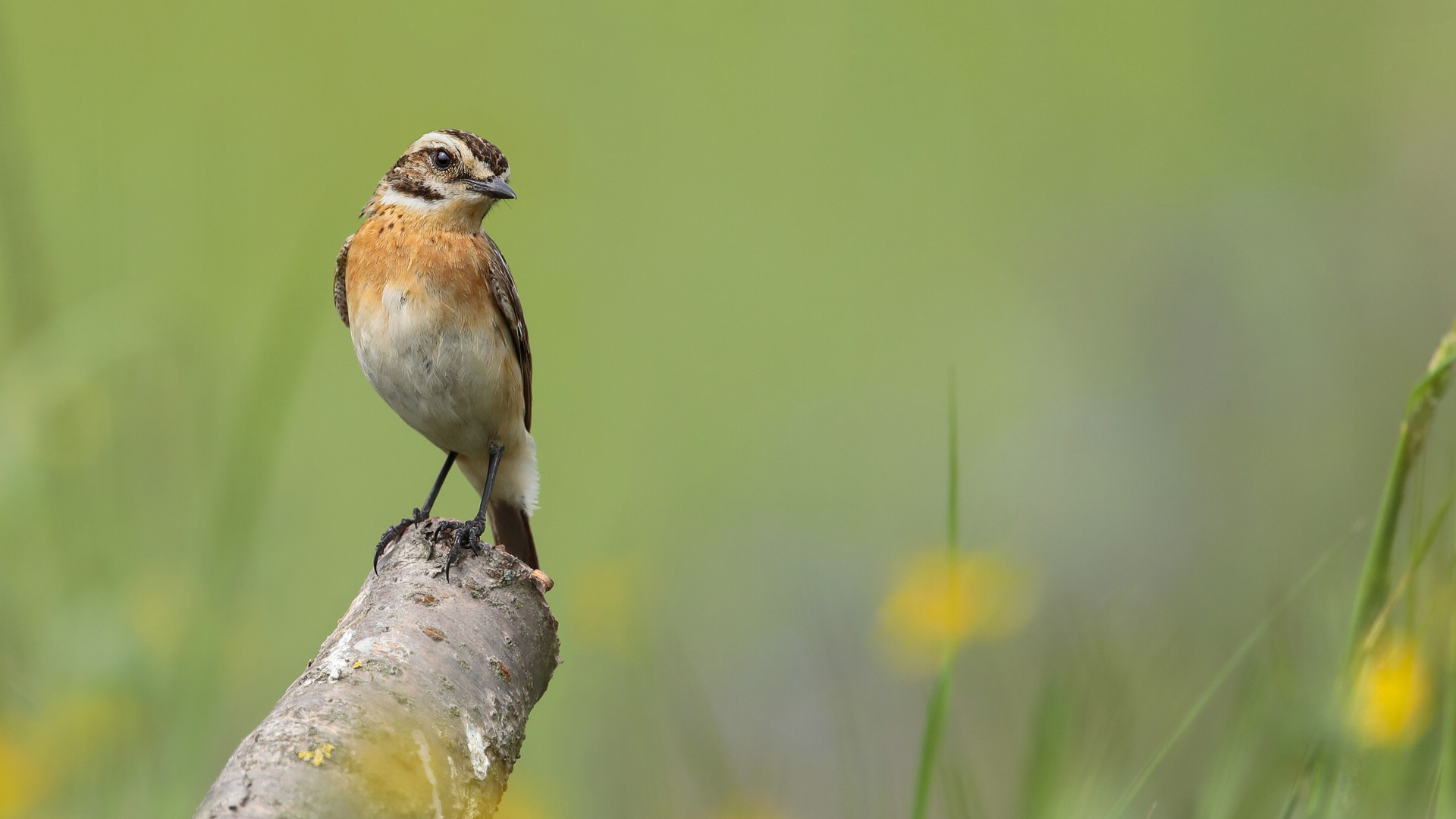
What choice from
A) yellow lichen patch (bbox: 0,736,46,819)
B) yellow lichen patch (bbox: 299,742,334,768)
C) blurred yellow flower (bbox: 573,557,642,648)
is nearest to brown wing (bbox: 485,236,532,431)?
→ blurred yellow flower (bbox: 573,557,642,648)

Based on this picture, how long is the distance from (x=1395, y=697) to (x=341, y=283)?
3.84 m

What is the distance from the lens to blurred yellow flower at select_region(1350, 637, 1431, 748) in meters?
2.53

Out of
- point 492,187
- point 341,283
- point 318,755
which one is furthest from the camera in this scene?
point 341,283

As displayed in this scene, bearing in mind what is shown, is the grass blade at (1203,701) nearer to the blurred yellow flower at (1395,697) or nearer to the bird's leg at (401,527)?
the blurred yellow flower at (1395,697)

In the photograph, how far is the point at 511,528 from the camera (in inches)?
219

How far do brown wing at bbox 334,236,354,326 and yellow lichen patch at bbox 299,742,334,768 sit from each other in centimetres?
320

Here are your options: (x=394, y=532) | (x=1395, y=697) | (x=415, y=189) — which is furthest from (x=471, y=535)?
(x=1395, y=697)

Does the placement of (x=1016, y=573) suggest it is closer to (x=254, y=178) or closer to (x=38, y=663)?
(x=38, y=663)

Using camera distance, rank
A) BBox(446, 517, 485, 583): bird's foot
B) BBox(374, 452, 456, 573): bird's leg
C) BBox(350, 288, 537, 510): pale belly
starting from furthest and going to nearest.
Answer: BBox(350, 288, 537, 510): pale belly < BBox(374, 452, 456, 573): bird's leg < BBox(446, 517, 485, 583): bird's foot

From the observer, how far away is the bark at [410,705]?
6.68 feet

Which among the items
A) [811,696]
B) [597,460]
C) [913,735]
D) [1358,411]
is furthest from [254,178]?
[1358,411]

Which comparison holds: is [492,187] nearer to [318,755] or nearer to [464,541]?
[464,541]

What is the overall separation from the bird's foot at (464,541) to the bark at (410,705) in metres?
0.03

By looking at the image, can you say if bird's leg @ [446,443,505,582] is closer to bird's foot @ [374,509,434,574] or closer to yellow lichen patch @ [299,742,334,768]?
bird's foot @ [374,509,434,574]
